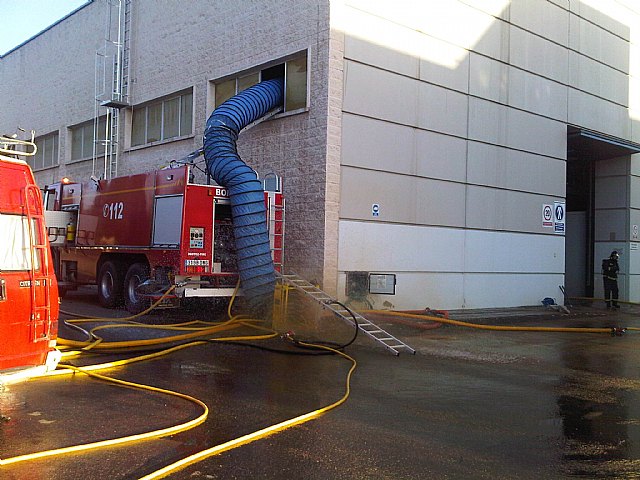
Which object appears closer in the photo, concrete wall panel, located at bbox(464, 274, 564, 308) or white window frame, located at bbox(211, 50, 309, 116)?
white window frame, located at bbox(211, 50, 309, 116)

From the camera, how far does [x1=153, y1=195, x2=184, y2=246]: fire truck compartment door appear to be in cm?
1267

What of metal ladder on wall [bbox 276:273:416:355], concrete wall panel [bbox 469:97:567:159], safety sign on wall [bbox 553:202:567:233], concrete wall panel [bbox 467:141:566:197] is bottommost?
metal ladder on wall [bbox 276:273:416:355]

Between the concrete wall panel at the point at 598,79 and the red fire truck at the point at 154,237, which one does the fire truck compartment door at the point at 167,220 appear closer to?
the red fire truck at the point at 154,237

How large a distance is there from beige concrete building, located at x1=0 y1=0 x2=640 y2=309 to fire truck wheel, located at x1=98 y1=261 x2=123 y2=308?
3.97 m

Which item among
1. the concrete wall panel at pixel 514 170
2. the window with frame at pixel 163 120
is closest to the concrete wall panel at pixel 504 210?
the concrete wall panel at pixel 514 170

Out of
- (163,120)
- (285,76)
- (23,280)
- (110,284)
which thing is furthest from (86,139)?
(23,280)

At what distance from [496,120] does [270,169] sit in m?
6.43

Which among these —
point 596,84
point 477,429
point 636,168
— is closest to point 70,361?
point 477,429

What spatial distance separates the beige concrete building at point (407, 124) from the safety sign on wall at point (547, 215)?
0.24 feet

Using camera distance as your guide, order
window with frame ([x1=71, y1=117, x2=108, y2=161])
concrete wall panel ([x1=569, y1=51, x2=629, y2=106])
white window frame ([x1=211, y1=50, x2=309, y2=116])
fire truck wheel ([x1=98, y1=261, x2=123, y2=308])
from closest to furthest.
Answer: white window frame ([x1=211, y1=50, x2=309, y2=116]) → fire truck wheel ([x1=98, y1=261, x2=123, y2=308]) → concrete wall panel ([x1=569, y1=51, x2=629, y2=106]) → window with frame ([x1=71, y1=117, x2=108, y2=161])

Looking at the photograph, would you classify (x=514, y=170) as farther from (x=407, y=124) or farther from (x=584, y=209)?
(x=584, y=209)

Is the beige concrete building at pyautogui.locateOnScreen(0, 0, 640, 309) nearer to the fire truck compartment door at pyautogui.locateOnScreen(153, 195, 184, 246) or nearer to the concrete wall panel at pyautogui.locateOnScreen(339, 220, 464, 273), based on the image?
the concrete wall panel at pyautogui.locateOnScreen(339, 220, 464, 273)

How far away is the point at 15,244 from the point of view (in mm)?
5625

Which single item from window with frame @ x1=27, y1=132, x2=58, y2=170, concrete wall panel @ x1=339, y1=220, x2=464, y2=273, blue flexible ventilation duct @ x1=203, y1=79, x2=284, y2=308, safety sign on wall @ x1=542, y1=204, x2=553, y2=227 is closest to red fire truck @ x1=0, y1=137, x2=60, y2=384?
blue flexible ventilation duct @ x1=203, y1=79, x2=284, y2=308
